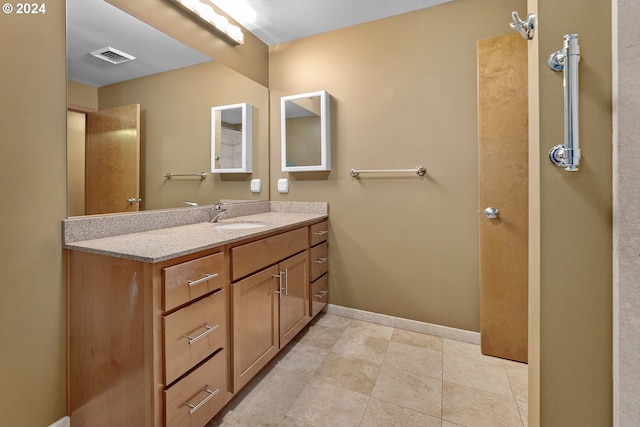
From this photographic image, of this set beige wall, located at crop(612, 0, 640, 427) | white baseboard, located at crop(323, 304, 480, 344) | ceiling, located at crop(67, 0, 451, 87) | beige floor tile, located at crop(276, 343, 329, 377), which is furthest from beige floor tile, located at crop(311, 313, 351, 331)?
ceiling, located at crop(67, 0, 451, 87)

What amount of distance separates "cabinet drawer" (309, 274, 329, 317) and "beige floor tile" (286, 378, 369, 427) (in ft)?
2.01

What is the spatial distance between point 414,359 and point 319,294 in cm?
77

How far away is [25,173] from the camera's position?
1.07 m

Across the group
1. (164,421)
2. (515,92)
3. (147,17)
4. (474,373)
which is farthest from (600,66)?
(147,17)

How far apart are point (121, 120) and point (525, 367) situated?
2.56 metres

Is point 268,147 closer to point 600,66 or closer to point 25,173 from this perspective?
point 25,173

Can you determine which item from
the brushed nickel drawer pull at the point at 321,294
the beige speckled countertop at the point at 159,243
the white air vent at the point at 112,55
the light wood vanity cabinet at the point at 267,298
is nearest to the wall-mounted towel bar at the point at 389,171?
the light wood vanity cabinet at the point at 267,298

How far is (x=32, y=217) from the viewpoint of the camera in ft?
3.57

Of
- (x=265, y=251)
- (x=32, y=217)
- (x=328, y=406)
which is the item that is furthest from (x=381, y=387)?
(x=32, y=217)

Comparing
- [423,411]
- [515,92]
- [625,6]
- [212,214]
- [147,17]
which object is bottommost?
[423,411]

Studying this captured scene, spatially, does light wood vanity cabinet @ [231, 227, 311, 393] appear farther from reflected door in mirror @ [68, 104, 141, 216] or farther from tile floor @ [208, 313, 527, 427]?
reflected door in mirror @ [68, 104, 141, 216]

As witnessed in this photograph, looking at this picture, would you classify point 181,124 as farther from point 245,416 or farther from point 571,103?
point 571,103

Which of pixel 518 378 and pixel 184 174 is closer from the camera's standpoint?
pixel 518 378

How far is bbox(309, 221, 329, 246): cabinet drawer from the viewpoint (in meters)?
2.05
